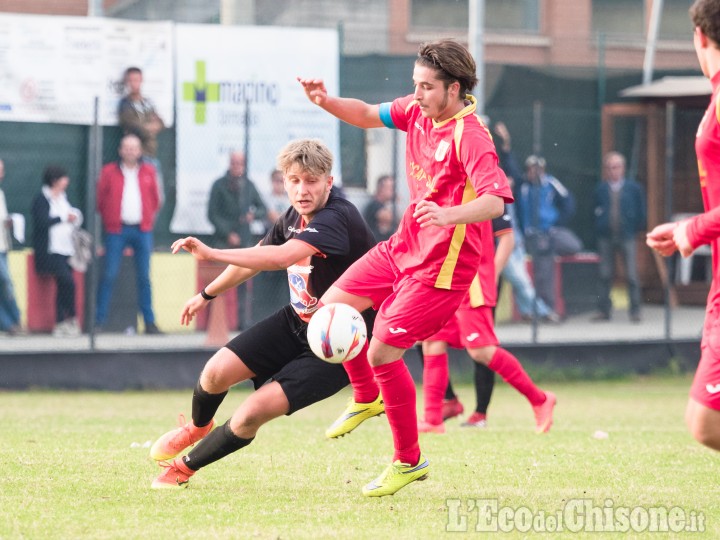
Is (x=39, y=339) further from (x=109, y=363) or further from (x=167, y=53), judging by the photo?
(x=167, y=53)

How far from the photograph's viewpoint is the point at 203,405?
641 centimetres

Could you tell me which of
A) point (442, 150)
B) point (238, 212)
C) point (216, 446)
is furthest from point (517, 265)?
point (216, 446)

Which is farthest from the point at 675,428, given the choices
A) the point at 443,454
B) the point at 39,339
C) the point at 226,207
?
the point at 39,339

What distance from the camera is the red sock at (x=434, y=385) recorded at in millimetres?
9570

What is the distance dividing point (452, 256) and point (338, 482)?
4.78ft

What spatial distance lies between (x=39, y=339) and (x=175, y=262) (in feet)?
5.71

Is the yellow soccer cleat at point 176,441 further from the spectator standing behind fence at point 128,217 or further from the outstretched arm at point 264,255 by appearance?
the spectator standing behind fence at point 128,217

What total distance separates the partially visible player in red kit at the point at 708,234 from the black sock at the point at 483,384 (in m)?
5.09

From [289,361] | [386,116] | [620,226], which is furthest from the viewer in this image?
[620,226]

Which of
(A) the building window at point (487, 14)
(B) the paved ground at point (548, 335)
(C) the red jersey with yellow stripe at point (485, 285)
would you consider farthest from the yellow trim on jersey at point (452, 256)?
(A) the building window at point (487, 14)

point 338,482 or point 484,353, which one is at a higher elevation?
point 484,353

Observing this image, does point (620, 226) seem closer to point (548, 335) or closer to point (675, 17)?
point (548, 335)

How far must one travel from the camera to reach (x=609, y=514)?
5820 millimetres

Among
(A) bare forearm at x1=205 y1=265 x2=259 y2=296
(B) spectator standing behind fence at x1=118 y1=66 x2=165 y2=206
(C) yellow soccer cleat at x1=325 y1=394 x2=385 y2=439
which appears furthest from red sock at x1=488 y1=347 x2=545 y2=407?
(B) spectator standing behind fence at x1=118 y1=66 x2=165 y2=206
